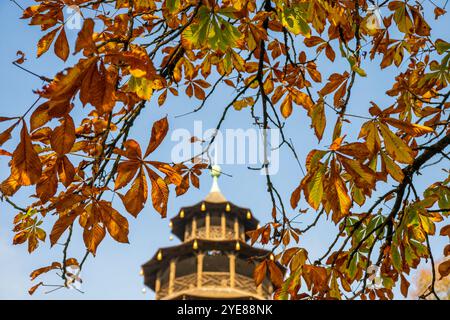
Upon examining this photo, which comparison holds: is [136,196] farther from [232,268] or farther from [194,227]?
[194,227]

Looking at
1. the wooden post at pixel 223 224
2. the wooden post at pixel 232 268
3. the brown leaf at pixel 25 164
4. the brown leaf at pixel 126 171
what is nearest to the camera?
the brown leaf at pixel 25 164

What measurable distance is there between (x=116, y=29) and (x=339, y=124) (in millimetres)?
1196

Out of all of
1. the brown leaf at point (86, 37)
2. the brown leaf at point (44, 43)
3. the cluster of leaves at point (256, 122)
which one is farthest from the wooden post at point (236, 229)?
the brown leaf at point (86, 37)

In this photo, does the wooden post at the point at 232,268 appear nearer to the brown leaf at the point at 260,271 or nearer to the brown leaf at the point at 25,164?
the brown leaf at the point at 260,271

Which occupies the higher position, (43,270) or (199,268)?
(199,268)

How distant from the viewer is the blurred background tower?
1836 cm

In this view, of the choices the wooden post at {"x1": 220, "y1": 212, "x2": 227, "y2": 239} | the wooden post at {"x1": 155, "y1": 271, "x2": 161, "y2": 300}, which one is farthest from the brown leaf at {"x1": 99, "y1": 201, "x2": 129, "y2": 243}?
the wooden post at {"x1": 155, "y1": 271, "x2": 161, "y2": 300}

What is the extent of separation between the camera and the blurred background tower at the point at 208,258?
18359 millimetres

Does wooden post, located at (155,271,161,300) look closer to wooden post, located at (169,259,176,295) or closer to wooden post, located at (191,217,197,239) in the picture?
wooden post, located at (169,259,176,295)

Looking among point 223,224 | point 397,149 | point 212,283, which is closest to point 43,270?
point 397,149

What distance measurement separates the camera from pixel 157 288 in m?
20.1

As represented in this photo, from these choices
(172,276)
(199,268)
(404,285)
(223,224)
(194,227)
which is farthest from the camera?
(194,227)

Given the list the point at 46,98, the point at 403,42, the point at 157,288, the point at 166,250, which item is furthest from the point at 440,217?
the point at 157,288

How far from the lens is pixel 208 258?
794 inches
